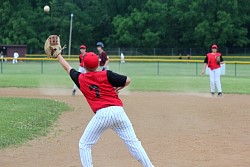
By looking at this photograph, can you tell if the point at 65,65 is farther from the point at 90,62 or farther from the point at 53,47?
the point at 90,62

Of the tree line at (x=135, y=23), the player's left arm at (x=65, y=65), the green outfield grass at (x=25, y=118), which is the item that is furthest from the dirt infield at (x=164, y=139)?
the tree line at (x=135, y=23)

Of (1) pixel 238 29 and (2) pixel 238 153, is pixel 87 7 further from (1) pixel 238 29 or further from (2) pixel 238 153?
(2) pixel 238 153

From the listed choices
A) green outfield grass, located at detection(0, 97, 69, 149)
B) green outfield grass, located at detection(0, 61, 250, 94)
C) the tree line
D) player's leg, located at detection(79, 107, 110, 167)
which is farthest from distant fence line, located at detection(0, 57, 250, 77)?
player's leg, located at detection(79, 107, 110, 167)

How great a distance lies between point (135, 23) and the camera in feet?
224

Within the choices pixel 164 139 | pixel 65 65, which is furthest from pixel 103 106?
pixel 164 139

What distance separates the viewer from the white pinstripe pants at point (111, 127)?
624cm

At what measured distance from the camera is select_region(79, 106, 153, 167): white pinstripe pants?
624 centimetres

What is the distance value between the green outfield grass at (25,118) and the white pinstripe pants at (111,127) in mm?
2678

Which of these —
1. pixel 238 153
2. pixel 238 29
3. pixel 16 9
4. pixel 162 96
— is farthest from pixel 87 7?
pixel 238 153

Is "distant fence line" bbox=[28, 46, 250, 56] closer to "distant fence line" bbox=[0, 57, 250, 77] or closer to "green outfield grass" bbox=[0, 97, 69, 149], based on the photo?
"distant fence line" bbox=[0, 57, 250, 77]

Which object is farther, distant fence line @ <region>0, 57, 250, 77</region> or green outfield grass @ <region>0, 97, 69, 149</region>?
distant fence line @ <region>0, 57, 250, 77</region>

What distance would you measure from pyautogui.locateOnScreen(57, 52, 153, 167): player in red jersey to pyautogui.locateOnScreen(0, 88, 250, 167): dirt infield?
1087mm

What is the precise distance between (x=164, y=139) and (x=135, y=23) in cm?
5940

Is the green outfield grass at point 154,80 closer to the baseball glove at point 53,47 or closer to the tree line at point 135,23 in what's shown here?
the baseball glove at point 53,47
